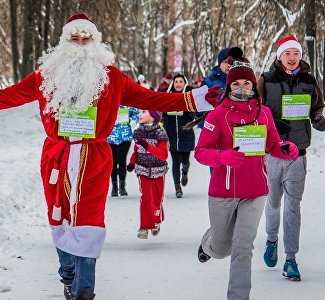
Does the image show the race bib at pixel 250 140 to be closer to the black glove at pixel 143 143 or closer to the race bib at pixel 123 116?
the black glove at pixel 143 143

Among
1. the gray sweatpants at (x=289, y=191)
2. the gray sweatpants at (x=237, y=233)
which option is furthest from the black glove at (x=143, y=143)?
the gray sweatpants at (x=237, y=233)

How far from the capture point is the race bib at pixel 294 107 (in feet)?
22.4

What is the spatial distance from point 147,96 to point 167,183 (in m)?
8.26

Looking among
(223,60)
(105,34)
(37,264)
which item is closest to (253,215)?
(37,264)

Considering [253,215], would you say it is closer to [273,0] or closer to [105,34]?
[273,0]

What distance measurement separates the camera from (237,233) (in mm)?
5691

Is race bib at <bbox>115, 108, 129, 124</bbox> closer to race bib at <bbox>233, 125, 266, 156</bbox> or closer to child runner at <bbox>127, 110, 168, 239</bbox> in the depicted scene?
child runner at <bbox>127, 110, 168, 239</bbox>

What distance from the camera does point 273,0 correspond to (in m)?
23.1

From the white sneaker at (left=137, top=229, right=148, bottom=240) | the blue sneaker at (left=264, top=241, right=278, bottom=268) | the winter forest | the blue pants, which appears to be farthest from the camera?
the winter forest

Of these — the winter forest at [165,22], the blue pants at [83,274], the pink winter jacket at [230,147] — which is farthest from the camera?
the winter forest at [165,22]

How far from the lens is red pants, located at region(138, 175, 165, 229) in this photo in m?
8.77

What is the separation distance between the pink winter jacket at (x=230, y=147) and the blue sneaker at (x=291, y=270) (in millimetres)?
1244

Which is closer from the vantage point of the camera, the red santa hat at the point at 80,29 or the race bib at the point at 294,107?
the red santa hat at the point at 80,29

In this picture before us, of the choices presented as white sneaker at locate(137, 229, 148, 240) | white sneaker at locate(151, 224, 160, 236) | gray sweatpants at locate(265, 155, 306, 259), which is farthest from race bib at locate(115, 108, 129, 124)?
gray sweatpants at locate(265, 155, 306, 259)
